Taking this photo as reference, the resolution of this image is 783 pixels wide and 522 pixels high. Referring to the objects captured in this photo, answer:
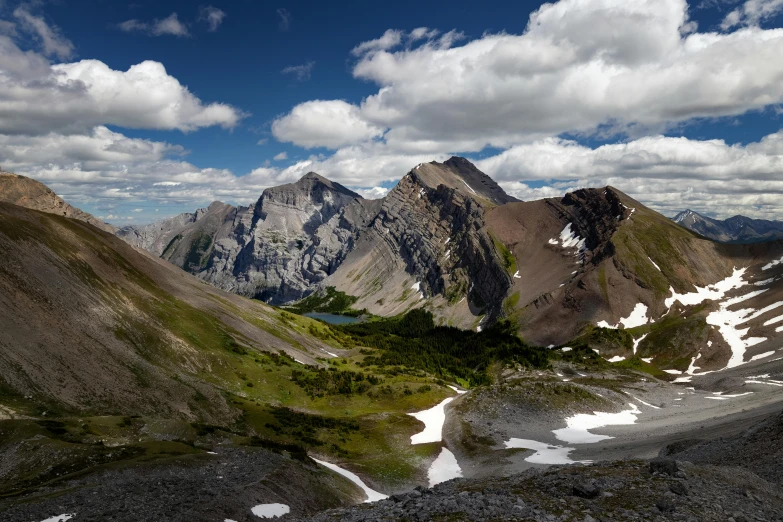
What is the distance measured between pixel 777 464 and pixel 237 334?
113 metres

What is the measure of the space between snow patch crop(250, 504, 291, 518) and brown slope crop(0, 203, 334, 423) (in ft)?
121

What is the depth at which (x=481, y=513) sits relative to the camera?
77.9ft

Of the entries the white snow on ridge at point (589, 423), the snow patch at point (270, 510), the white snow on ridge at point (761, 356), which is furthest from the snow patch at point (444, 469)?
the white snow on ridge at point (761, 356)

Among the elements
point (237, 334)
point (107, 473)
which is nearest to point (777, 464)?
point (107, 473)

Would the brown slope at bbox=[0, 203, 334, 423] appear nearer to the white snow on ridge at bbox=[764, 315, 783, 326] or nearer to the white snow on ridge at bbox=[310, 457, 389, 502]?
the white snow on ridge at bbox=[310, 457, 389, 502]

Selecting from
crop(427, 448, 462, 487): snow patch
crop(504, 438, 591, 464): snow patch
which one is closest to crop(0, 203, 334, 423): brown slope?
crop(427, 448, 462, 487): snow patch

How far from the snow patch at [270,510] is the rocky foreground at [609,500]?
7.11 meters

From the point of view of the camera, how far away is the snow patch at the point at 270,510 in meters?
34.1

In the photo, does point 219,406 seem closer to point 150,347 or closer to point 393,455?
point 150,347

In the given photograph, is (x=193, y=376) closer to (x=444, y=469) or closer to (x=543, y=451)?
(x=444, y=469)

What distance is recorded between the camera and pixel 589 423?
91875 mm

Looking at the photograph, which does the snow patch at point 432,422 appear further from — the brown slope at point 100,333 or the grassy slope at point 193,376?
the brown slope at point 100,333

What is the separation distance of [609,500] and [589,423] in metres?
74.8

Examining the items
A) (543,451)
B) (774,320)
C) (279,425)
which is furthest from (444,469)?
(774,320)
